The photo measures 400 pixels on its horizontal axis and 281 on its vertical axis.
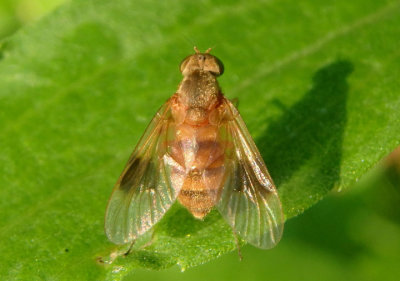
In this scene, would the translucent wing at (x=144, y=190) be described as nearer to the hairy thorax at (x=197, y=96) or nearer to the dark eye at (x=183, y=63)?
the hairy thorax at (x=197, y=96)

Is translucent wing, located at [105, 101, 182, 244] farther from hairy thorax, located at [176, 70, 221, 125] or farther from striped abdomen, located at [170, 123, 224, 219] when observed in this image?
hairy thorax, located at [176, 70, 221, 125]

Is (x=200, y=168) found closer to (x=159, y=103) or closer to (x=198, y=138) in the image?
(x=198, y=138)

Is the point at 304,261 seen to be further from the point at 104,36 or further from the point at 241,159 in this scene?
the point at 104,36

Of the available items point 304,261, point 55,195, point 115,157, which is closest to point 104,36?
point 115,157

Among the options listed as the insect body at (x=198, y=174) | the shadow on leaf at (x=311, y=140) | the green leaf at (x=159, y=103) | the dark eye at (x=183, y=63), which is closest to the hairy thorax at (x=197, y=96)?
the insect body at (x=198, y=174)

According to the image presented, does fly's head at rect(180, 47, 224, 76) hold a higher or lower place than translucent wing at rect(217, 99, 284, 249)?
higher

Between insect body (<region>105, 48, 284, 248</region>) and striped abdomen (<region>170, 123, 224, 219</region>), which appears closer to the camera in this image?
insect body (<region>105, 48, 284, 248</region>)

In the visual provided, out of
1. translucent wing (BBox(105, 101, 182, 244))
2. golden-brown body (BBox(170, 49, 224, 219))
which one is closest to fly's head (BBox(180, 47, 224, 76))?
golden-brown body (BBox(170, 49, 224, 219))

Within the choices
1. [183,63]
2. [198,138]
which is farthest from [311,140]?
[183,63]
